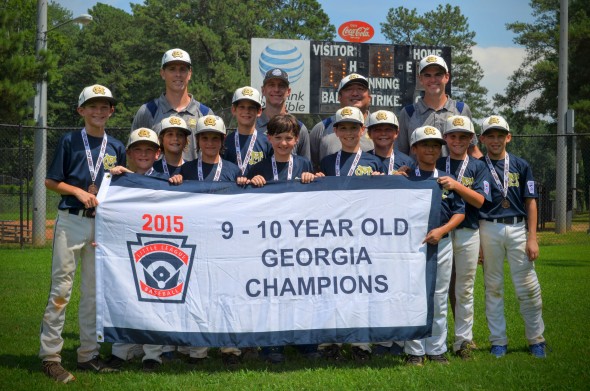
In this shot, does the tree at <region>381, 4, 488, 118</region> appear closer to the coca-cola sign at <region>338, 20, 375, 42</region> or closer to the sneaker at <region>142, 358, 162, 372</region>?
the coca-cola sign at <region>338, 20, 375, 42</region>

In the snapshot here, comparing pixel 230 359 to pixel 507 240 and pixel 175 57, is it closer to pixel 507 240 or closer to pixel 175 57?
pixel 507 240

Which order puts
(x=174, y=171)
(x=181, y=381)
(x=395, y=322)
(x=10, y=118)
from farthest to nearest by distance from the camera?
1. (x=10, y=118)
2. (x=174, y=171)
3. (x=395, y=322)
4. (x=181, y=381)

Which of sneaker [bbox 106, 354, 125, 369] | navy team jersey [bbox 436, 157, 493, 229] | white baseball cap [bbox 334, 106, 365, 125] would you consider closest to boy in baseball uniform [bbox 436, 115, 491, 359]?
navy team jersey [bbox 436, 157, 493, 229]

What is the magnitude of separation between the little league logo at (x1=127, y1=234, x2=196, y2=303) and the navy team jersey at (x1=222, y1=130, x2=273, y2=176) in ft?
3.69

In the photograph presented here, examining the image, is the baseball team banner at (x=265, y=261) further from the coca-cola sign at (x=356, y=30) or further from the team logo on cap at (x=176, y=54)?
the coca-cola sign at (x=356, y=30)

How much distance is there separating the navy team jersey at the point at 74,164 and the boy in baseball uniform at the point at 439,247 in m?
2.75

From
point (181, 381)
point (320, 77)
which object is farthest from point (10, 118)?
point (181, 381)

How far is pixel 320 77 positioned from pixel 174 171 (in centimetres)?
1374

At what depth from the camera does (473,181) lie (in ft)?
23.5

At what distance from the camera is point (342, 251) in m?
6.73

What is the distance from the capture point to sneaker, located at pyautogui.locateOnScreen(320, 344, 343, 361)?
7.09m

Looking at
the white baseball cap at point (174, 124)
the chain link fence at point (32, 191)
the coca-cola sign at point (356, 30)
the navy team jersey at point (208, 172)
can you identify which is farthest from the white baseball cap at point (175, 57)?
the coca-cola sign at point (356, 30)

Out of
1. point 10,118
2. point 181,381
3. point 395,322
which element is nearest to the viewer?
point 181,381

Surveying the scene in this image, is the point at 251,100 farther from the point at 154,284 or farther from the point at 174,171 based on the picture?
the point at 154,284
